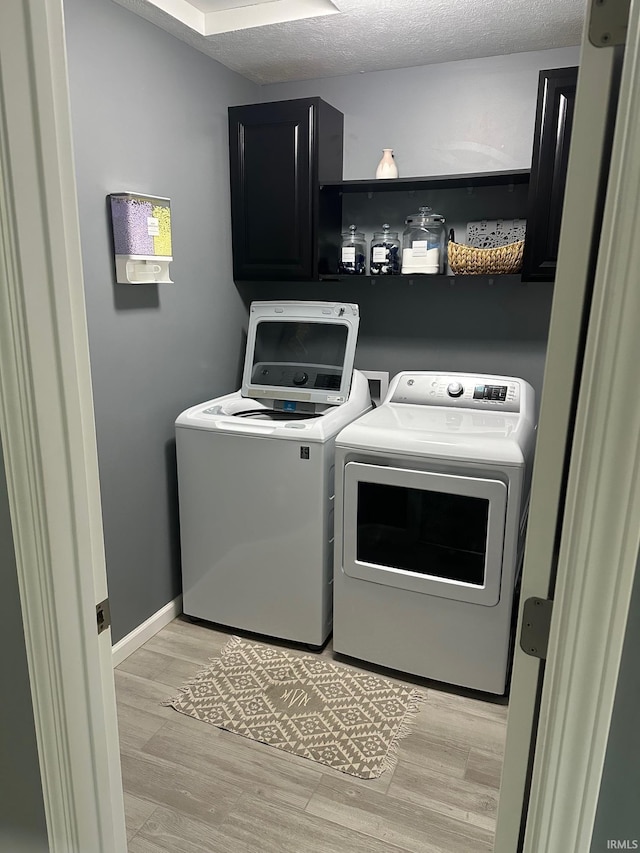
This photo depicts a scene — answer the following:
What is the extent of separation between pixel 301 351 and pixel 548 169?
1.28 m

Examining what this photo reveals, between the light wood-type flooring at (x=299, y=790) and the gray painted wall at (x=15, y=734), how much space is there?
739mm

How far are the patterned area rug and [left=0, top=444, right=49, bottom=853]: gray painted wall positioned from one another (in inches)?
43.1

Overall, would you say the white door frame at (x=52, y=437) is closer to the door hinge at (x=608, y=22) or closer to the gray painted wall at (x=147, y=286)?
the door hinge at (x=608, y=22)

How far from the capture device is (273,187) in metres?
2.78

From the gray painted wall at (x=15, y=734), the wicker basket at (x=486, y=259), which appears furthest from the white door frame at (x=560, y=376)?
the wicker basket at (x=486, y=259)

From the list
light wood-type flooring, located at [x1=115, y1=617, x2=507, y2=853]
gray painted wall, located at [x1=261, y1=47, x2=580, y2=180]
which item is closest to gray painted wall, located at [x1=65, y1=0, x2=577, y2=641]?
gray painted wall, located at [x1=261, y1=47, x2=580, y2=180]

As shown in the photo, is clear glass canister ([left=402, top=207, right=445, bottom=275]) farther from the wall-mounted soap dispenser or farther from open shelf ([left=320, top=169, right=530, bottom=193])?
the wall-mounted soap dispenser

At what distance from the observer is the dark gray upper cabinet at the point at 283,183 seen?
105 inches

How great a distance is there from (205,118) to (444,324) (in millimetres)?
1390

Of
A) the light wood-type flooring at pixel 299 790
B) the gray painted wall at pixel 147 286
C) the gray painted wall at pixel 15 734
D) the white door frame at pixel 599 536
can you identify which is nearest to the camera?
the white door frame at pixel 599 536

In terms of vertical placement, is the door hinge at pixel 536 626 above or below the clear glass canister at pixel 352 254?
below

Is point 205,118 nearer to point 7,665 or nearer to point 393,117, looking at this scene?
point 393,117

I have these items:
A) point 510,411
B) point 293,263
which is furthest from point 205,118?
point 510,411

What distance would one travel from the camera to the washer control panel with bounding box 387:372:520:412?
104 inches
